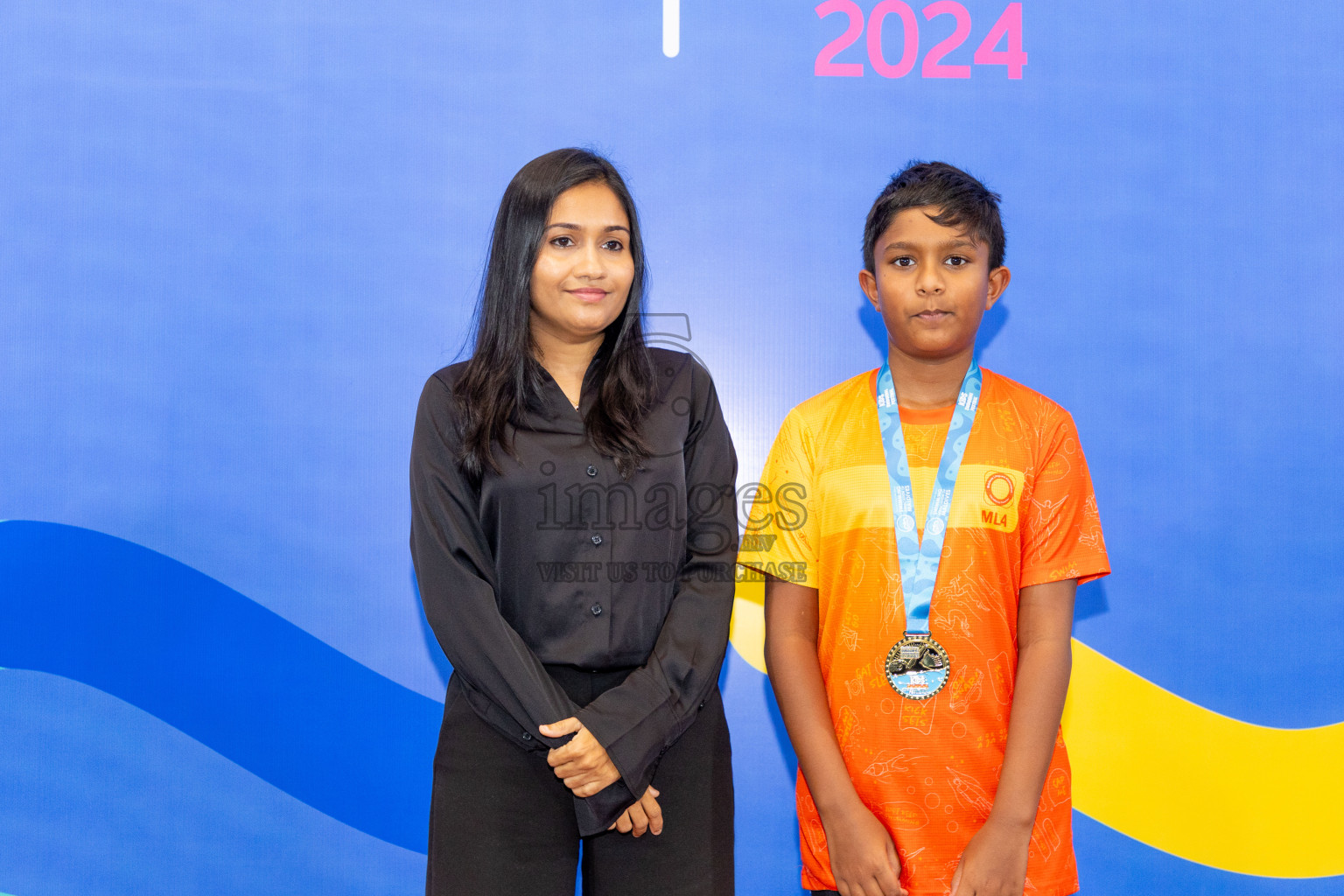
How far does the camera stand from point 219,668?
7.87ft

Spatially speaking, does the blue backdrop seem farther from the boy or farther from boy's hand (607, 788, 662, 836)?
boy's hand (607, 788, 662, 836)

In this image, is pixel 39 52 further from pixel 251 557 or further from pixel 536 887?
pixel 536 887

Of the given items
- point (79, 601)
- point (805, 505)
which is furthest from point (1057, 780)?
point (79, 601)

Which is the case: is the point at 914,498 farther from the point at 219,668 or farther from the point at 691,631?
the point at 219,668

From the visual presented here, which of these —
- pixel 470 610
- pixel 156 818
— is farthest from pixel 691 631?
pixel 156 818

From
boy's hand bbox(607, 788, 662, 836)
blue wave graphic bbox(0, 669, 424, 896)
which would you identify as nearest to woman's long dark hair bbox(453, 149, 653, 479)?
boy's hand bbox(607, 788, 662, 836)

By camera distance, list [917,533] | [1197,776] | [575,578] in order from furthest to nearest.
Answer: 1. [1197,776]
2. [917,533]
3. [575,578]

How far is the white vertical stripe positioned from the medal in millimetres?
1089

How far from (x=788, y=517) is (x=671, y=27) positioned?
1.34 meters

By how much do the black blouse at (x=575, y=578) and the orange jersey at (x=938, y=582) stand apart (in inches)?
7.0

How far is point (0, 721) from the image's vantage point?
7.91 ft

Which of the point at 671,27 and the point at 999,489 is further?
the point at 671,27

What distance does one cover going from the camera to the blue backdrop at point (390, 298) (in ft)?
7.88

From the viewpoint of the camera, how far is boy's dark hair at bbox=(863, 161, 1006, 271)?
172 centimetres
